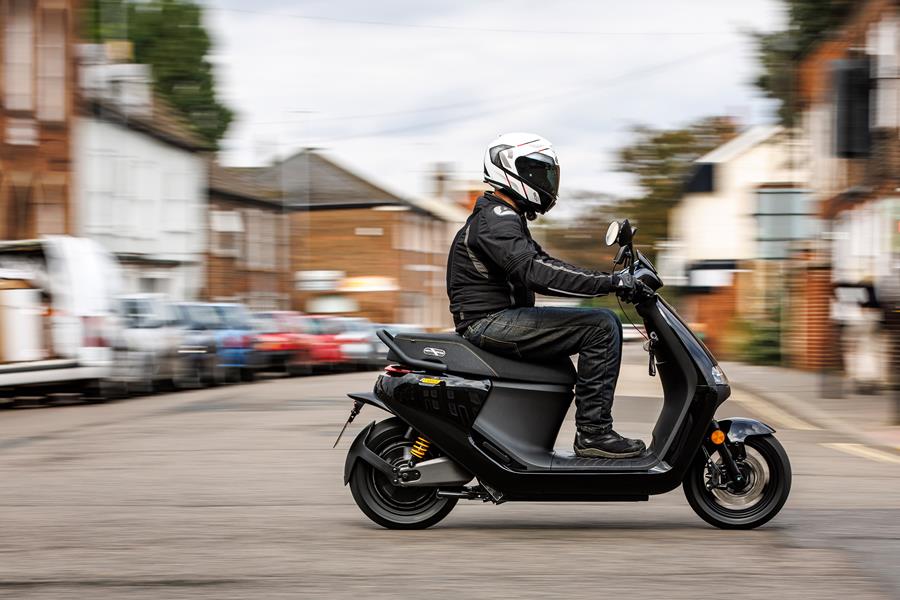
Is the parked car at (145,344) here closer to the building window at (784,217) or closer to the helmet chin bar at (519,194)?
the helmet chin bar at (519,194)

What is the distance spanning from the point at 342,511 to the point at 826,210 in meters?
22.1

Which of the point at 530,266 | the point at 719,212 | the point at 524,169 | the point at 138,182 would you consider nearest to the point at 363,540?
the point at 530,266

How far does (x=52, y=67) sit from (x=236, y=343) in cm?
1095

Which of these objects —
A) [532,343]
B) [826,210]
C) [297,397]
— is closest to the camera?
[532,343]

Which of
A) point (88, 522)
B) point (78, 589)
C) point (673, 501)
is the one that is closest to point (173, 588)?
Result: point (78, 589)

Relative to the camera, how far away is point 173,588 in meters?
5.75

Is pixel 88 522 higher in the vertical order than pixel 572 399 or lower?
lower

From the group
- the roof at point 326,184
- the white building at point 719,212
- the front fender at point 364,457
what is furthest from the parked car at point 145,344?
the roof at point 326,184

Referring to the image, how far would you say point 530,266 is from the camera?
6895mm

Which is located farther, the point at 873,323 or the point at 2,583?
the point at 873,323

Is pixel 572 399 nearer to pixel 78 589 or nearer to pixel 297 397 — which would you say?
pixel 78 589

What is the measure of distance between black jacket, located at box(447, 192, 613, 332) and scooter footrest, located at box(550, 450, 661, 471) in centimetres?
81

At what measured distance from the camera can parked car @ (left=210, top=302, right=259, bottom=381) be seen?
26.1 m

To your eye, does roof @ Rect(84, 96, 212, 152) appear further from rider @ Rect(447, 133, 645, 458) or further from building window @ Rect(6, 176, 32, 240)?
rider @ Rect(447, 133, 645, 458)
